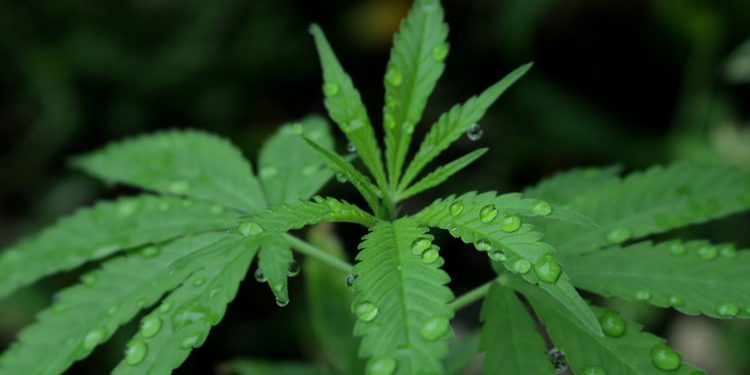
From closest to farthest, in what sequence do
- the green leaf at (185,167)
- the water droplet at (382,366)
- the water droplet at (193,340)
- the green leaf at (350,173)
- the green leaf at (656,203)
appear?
the water droplet at (382,366) < the water droplet at (193,340) < the green leaf at (350,173) < the green leaf at (656,203) < the green leaf at (185,167)

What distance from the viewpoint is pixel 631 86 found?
13.8 ft

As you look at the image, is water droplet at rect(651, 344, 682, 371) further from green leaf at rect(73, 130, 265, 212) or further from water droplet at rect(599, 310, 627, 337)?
green leaf at rect(73, 130, 265, 212)

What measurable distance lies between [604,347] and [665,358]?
0.34 feet

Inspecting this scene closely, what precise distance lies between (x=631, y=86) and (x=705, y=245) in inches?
115

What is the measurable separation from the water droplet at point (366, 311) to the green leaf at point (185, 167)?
605 millimetres

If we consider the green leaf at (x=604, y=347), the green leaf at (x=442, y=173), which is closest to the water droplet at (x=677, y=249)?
the green leaf at (x=604, y=347)

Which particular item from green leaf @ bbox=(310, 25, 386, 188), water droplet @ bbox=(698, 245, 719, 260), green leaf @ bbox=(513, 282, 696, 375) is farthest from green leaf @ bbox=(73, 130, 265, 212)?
water droplet @ bbox=(698, 245, 719, 260)

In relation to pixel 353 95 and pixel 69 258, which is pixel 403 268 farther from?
pixel 69 258

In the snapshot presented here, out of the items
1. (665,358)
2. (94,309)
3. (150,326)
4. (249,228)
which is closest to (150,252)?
(94,309)

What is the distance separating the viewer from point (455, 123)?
4.76 feet

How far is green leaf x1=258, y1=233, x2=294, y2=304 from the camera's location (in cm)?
126

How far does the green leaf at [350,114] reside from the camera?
58.5 inches

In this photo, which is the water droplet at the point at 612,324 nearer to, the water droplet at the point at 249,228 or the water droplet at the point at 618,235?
the water droplet at the point at 618,235

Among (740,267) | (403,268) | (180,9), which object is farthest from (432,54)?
(180,9)
